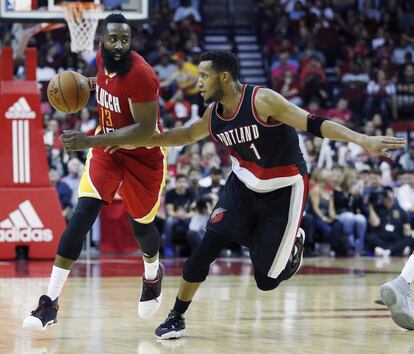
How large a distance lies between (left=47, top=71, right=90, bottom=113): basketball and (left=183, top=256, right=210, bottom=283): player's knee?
141cm

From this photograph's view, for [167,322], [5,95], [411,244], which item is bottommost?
[411,244]

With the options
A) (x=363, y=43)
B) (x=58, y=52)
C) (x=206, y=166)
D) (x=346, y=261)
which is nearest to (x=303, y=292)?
(x=346, y=261)

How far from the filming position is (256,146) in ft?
20.9

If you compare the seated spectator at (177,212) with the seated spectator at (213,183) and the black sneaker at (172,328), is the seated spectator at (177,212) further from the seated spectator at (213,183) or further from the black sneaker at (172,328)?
the black sneaker at (172,328)

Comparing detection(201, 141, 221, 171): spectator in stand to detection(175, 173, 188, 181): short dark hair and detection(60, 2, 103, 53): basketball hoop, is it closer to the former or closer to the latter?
detection(175, 173, 188, 181): short dark hair

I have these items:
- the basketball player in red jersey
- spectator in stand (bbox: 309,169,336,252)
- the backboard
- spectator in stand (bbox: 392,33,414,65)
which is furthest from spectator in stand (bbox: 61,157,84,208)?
spectator in stand (bbox: 392,33,414,65)

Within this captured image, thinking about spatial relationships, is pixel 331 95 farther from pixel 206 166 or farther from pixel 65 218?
pixel 65 218

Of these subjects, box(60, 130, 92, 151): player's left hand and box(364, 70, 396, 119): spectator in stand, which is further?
box(364, 70, 396, 119): spectator in stand

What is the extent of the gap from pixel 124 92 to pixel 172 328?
155 centimetres

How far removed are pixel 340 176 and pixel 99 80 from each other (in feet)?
27.8

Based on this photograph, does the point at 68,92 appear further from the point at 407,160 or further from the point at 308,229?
the point at 407,160

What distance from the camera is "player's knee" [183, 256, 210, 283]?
21.2ft

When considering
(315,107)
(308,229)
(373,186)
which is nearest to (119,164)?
(308,229)

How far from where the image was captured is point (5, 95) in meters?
12.7
